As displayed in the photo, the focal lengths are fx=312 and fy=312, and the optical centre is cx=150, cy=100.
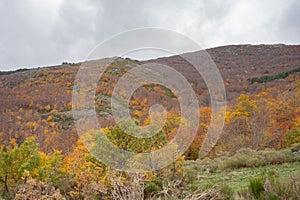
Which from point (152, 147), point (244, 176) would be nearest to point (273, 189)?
point (152, 147)

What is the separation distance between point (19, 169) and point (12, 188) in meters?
0.85

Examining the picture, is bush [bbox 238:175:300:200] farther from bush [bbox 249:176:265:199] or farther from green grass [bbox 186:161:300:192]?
green grass [bbox 186:161:300:192]

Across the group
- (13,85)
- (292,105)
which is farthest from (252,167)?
(13,85)

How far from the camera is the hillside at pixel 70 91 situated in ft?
205

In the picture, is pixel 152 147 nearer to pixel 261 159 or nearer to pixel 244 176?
pixel 244 176

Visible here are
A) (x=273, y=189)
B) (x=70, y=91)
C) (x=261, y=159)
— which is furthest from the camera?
(x=70, y=91)

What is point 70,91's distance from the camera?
91938mm

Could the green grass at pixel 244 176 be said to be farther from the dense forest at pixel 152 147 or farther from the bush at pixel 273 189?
the bush at pixel 273 189

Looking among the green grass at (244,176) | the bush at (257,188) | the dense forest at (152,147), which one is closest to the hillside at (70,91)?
the dense forest at (152,147)

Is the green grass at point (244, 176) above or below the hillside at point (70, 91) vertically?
below

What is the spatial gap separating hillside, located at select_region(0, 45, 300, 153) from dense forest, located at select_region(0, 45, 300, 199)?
350 mm

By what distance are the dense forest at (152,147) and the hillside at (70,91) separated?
0.35 m

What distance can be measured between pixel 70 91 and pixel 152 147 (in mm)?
84606

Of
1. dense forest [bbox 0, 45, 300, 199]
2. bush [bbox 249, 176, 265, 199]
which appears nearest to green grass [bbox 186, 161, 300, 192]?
dense forest [bbox 0, 45, 300, 199]
